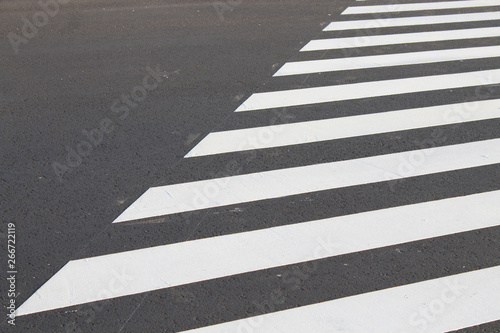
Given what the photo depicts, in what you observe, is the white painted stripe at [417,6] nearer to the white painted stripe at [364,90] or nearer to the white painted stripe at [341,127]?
the white painted stripe at [364,90]

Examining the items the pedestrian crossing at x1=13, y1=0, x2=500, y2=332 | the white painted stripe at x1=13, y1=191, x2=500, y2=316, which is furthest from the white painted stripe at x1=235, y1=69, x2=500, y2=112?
the white painted stripe at x1=13, y1=191, x2=500, y2=316

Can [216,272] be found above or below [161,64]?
below

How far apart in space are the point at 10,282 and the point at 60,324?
0.60 meters

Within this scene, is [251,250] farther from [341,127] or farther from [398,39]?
[398,39]

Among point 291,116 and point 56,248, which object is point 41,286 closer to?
point 56,248

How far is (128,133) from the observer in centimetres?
579

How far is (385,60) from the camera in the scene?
25.6 ft

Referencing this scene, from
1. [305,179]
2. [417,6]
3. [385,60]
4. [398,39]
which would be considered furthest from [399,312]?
[417,6]

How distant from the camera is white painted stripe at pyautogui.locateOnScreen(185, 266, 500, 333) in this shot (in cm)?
363

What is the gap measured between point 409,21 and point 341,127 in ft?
13.5

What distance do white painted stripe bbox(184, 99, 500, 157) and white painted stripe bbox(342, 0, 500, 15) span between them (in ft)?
12.0

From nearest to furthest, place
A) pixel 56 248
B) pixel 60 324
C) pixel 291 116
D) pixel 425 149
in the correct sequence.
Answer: pixel 60 324
pixel 56 248
pixel 425 149
pixel 291 116

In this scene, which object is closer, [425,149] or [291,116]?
[425,149]

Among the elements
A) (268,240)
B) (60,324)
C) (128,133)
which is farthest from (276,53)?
(60,324)
